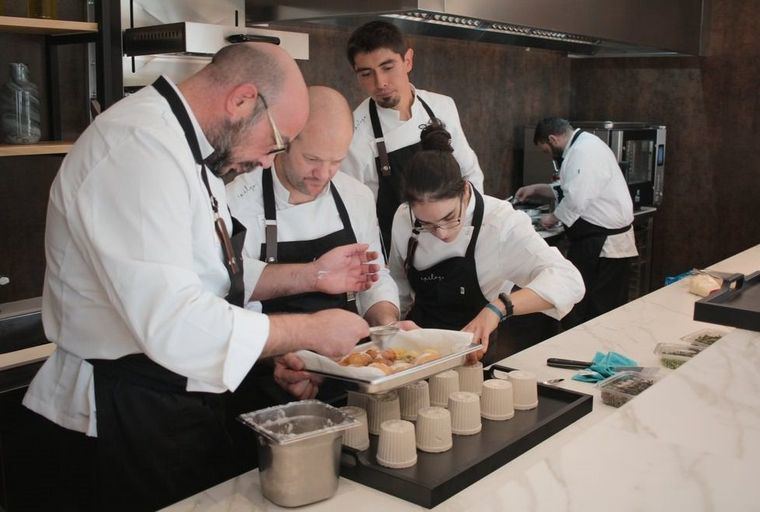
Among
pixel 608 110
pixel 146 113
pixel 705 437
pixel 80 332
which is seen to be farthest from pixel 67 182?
pixel 608 110

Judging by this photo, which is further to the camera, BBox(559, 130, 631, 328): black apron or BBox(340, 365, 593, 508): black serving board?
BBox(559, 130, 631, 328): black apron

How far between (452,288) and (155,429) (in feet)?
3.99

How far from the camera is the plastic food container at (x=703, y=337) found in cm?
254

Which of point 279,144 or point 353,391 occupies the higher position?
point 279,144

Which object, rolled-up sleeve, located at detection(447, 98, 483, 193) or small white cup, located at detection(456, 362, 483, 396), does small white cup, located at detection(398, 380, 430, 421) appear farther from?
rolled-up sleeve, located at detection(447, 98, 483, 193)

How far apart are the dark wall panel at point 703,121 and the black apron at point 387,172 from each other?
3.52 metres

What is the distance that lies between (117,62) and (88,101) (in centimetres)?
35

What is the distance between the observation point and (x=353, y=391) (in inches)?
68.6

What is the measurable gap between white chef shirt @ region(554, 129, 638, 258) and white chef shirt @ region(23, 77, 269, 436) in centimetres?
368

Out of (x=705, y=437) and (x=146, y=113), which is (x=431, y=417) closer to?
(x=705, y=437)

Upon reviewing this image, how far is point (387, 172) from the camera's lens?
3242 millimetres

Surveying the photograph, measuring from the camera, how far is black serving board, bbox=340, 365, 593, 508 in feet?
5.03

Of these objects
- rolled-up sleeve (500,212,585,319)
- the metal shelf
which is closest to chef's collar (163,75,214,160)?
rolled-up sleeve (500,212,585,319)

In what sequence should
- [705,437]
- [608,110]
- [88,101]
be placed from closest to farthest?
[705,437] → [88,101] → [608,110]
